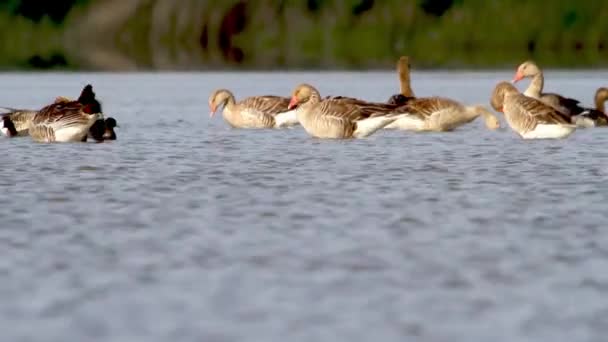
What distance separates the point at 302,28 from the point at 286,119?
386 ft

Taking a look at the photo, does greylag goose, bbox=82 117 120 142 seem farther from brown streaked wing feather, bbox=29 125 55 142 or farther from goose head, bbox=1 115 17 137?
goose head, bbox=1 115 17 137

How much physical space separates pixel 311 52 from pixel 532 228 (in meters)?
95.1

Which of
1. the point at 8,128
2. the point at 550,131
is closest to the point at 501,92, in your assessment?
the point at 550,131

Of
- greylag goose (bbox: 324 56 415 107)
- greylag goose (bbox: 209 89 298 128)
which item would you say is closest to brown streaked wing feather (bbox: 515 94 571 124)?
greylag goose (bbox: 324 56 415 107)

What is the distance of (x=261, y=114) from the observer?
2911 cm

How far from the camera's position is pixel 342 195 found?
53.9ft

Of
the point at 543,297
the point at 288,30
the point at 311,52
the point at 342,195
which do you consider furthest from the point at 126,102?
the point at 288,30

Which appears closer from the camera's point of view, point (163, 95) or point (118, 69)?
point (163, 95)

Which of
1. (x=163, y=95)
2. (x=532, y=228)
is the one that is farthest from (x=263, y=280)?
(x=163, y=95)

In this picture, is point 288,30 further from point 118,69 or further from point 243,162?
point 243,162

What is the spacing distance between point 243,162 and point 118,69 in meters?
53.7

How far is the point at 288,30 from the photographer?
5782 inches

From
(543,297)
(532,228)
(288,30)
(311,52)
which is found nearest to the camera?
(543,297)

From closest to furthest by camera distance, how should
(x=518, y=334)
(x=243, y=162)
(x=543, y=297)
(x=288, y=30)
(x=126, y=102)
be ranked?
(x=518, y=334) < (x=543, y=297) < (x=243, y=162) < (x=126, y=102) < (x=288, y=30)
